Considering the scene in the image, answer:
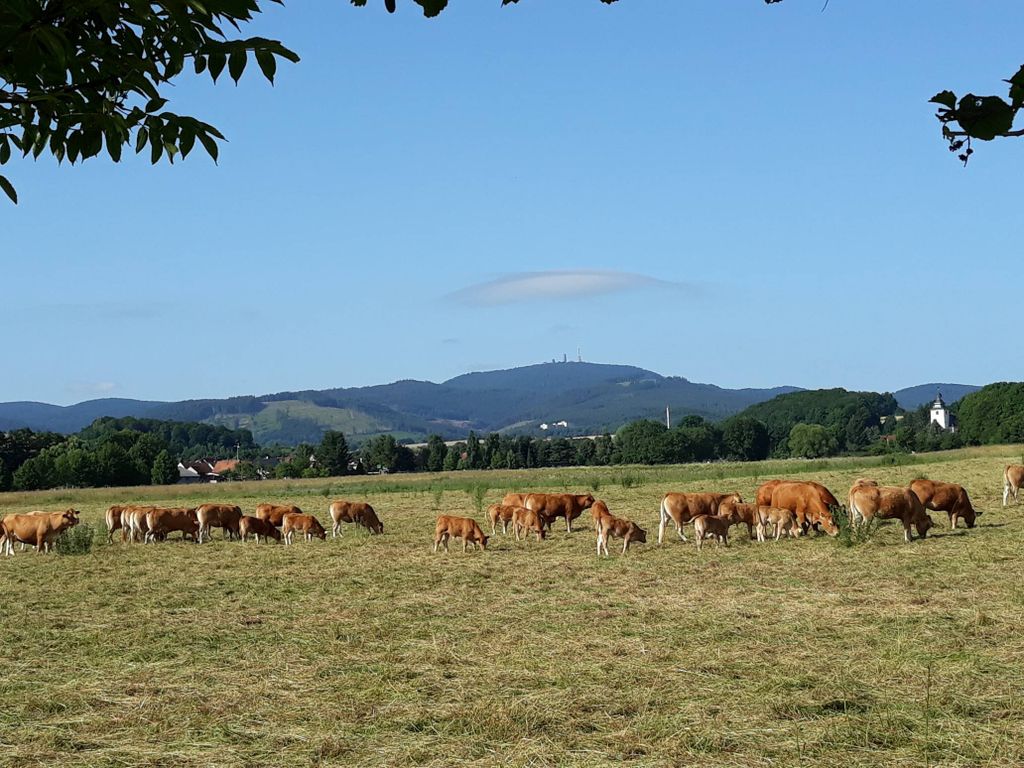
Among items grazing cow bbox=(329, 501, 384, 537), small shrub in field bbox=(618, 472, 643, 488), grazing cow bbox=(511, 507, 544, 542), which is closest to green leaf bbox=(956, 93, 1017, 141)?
A: grazing cow bbox=(511, 507, 544, 542)

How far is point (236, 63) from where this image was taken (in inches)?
138

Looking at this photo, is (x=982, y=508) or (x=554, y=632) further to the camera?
(x=982, y=508)

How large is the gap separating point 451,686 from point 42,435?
3709 inches

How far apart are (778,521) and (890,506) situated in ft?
6.80

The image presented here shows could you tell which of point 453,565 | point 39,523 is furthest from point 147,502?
point 453,565

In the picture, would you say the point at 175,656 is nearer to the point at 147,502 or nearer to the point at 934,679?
the point at 934,679

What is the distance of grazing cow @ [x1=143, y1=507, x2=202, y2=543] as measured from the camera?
73.8 ft

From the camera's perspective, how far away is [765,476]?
41062 millimetres

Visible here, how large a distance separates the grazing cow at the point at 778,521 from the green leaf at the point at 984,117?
17.1 meters

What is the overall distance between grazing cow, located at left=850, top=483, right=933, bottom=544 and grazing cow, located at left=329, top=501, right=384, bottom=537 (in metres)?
10.3

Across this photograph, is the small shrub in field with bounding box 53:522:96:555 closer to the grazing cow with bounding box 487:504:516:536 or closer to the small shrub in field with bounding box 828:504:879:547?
the grazing cow with bounding box 487:504:516:536

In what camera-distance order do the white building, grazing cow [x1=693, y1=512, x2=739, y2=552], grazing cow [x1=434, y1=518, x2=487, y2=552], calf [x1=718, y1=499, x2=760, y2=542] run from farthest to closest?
the white building < grazing cow [x1=434, y1=518, x2=487, y2=552] < calf [x1=718, y1=499, x2=760, y2=542] < grazing cow [x1=693, y1=512, x2=739, y2=552]

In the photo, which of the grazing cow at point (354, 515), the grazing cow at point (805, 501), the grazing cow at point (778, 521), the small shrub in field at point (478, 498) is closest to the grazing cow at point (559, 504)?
the grazing cow at point (354, 515)

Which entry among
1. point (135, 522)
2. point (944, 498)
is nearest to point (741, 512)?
point (944, 498)
